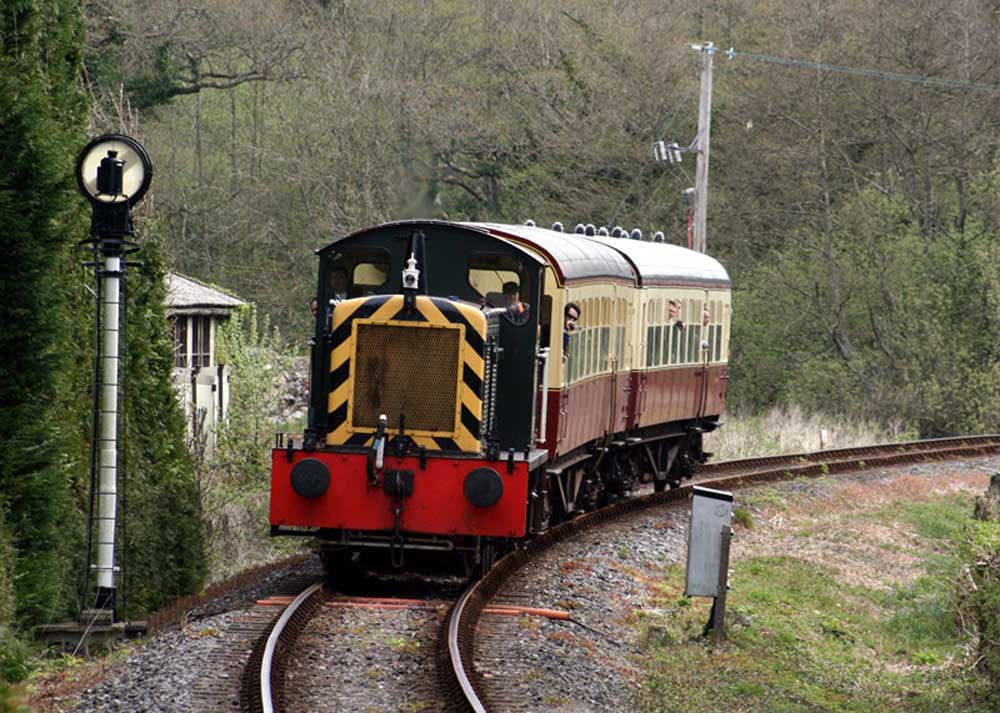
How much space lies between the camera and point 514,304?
13.1 m

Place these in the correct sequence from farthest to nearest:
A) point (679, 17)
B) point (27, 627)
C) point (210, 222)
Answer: point (679, 17)
point (210, 222)
point (27, 627)

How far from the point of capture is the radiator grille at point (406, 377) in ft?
40.9

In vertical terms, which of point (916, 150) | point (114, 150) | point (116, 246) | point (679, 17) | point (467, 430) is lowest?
point (467, 430)

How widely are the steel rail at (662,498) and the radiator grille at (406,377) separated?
58.6 inches

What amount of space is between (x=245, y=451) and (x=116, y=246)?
15476 mm

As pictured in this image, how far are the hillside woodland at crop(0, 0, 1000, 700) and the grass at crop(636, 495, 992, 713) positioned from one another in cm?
1105

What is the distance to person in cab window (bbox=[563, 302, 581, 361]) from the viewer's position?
13.9 metres

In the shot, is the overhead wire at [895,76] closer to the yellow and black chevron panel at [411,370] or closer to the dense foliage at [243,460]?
the dense foliage at [243,460]

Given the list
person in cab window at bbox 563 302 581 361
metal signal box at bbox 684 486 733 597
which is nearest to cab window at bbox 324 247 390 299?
person in cab window at bbox 563 302 581 361

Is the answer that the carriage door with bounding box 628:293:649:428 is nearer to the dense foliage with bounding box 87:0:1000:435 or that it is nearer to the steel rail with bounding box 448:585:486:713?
the steel rail with bounding box 448:585:486:713

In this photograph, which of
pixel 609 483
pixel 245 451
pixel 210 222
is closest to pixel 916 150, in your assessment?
pixel 210 222

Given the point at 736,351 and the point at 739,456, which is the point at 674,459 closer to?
the point at 739,456

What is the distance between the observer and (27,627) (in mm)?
12211

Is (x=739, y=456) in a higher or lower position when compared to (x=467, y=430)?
lower
